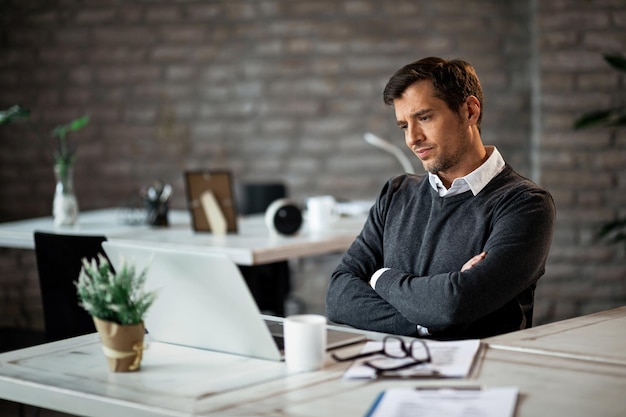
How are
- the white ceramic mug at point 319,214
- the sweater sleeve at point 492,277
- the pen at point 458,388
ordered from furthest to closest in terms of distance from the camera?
the white ceramic mug at point 319,214, the sweater sleeve at point 492,277, the pen at point 458,388

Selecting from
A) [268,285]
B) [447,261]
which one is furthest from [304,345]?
[268,285]

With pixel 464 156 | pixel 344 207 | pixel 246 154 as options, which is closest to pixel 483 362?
pixel 464 156

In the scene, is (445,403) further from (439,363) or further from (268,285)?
(268,285)

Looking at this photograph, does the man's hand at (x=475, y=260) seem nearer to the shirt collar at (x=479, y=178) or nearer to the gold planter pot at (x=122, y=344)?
the shirt collar at (x=479, y=178)

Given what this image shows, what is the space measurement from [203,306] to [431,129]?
2.69 ft

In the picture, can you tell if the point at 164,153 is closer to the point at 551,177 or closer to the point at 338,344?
the point at 551,177

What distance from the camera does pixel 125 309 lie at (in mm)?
1729

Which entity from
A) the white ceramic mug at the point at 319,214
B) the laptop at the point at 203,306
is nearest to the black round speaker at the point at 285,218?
the white ceramic mug at the point at 319,214

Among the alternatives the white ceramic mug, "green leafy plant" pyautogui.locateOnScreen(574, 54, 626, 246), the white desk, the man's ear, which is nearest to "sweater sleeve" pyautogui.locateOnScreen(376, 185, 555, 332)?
the man's ear

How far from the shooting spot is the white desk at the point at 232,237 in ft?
10.9

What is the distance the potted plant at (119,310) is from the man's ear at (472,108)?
3.34 ft

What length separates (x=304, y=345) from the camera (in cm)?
169

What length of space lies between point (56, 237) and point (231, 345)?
1.31 m

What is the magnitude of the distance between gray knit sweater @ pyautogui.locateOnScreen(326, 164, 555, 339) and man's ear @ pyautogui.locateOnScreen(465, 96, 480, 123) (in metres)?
0.16
